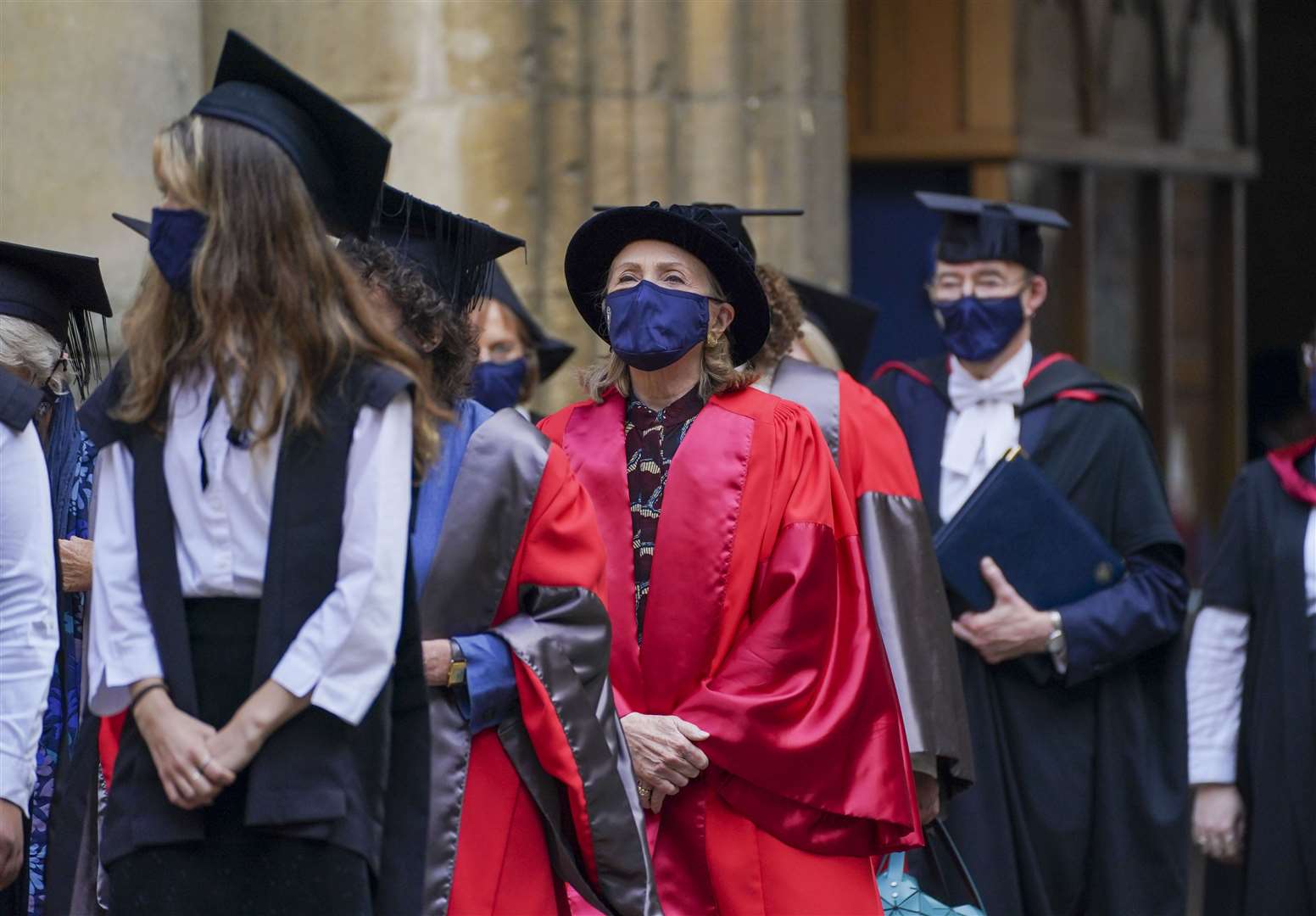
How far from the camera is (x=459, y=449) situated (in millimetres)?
3510

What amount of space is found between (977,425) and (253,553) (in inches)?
117

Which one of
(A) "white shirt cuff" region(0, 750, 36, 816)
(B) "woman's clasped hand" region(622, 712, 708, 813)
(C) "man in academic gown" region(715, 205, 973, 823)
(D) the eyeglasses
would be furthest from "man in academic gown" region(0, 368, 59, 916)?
(D) the eyeglasses

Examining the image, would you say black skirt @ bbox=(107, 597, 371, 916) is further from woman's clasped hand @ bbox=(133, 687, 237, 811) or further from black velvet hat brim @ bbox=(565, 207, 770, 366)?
black velvet hat brim @ bbox=(565, 207, 770, 366)

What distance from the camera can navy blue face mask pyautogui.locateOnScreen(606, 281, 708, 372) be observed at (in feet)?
13.1

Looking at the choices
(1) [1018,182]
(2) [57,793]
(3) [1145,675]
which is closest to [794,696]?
(2) [57,793]

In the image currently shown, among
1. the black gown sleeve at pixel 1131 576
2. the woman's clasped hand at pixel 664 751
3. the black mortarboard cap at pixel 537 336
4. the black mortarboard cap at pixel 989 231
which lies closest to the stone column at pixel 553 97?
the black mortarboard cap at pixel 537 336

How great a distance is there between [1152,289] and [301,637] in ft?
20.6

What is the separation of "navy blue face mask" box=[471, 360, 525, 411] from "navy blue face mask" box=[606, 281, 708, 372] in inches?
50.5

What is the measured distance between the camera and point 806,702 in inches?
158

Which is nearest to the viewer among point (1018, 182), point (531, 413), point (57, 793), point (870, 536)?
point (57, 793)

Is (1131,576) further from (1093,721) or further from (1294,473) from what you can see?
(1294,473)

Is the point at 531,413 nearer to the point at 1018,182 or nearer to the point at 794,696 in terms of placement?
the point at 794,696

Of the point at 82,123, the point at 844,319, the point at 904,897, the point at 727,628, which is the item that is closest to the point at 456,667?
the point at 727,628

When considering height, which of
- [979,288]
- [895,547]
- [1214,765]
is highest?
[979,288]
